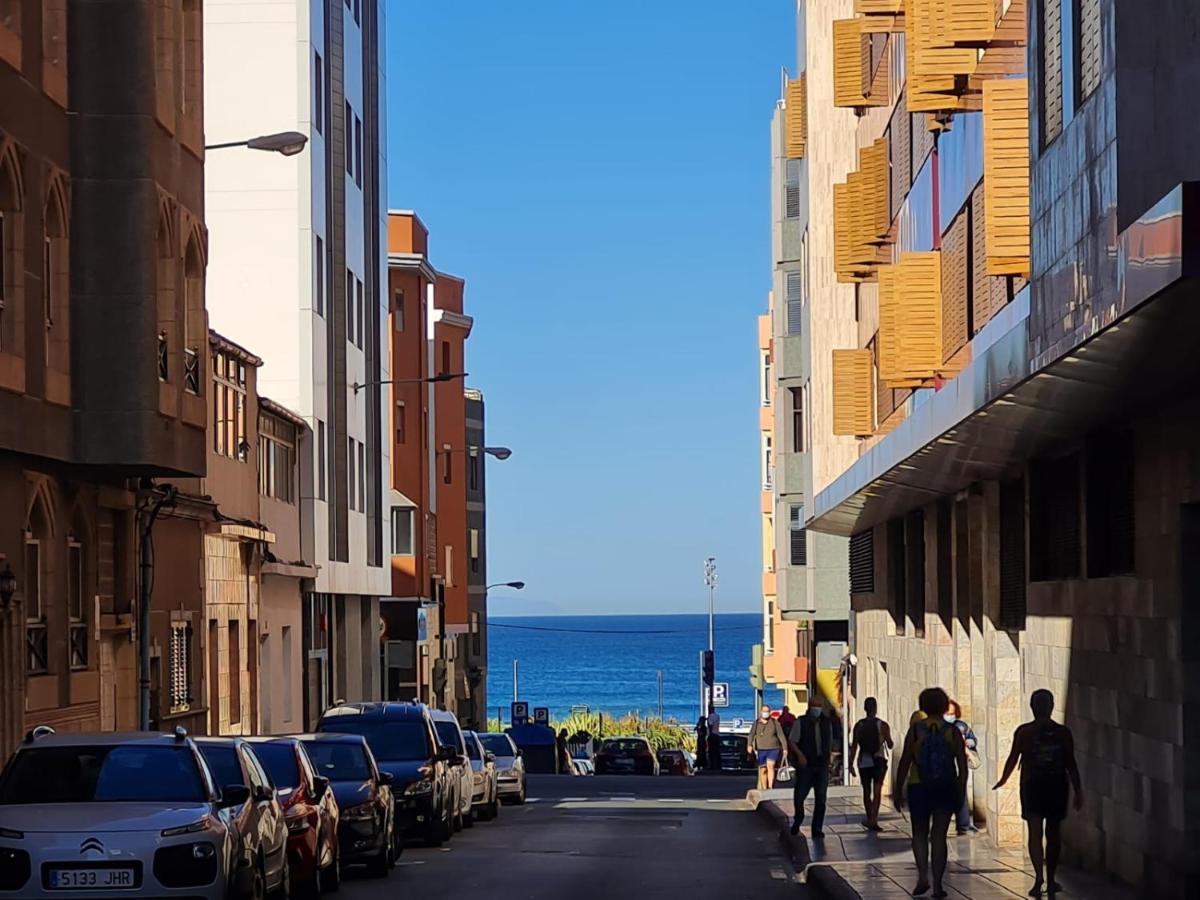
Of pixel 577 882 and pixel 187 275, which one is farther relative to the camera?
pixel 187 275

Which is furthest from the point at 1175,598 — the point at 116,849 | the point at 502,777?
the point at 502,777

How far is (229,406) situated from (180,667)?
4799 mm

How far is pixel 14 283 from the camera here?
24766 mm

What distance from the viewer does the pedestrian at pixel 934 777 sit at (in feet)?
62.2

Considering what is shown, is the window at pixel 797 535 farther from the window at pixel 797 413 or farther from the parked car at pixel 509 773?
the parked car at pixel 509 773

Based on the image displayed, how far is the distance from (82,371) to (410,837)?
780cm

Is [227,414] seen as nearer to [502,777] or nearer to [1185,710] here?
[502,777]

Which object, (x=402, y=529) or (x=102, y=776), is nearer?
(x=102, y=776)

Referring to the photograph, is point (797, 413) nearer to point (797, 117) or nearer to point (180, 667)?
point (797, 117)

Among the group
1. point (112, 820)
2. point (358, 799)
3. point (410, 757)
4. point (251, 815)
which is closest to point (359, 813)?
point (358, 799)

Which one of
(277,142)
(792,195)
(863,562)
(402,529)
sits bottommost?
(863,562)

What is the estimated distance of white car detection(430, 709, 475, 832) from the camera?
34062mm

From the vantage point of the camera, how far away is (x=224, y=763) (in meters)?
19.5

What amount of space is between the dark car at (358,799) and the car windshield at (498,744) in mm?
21694
